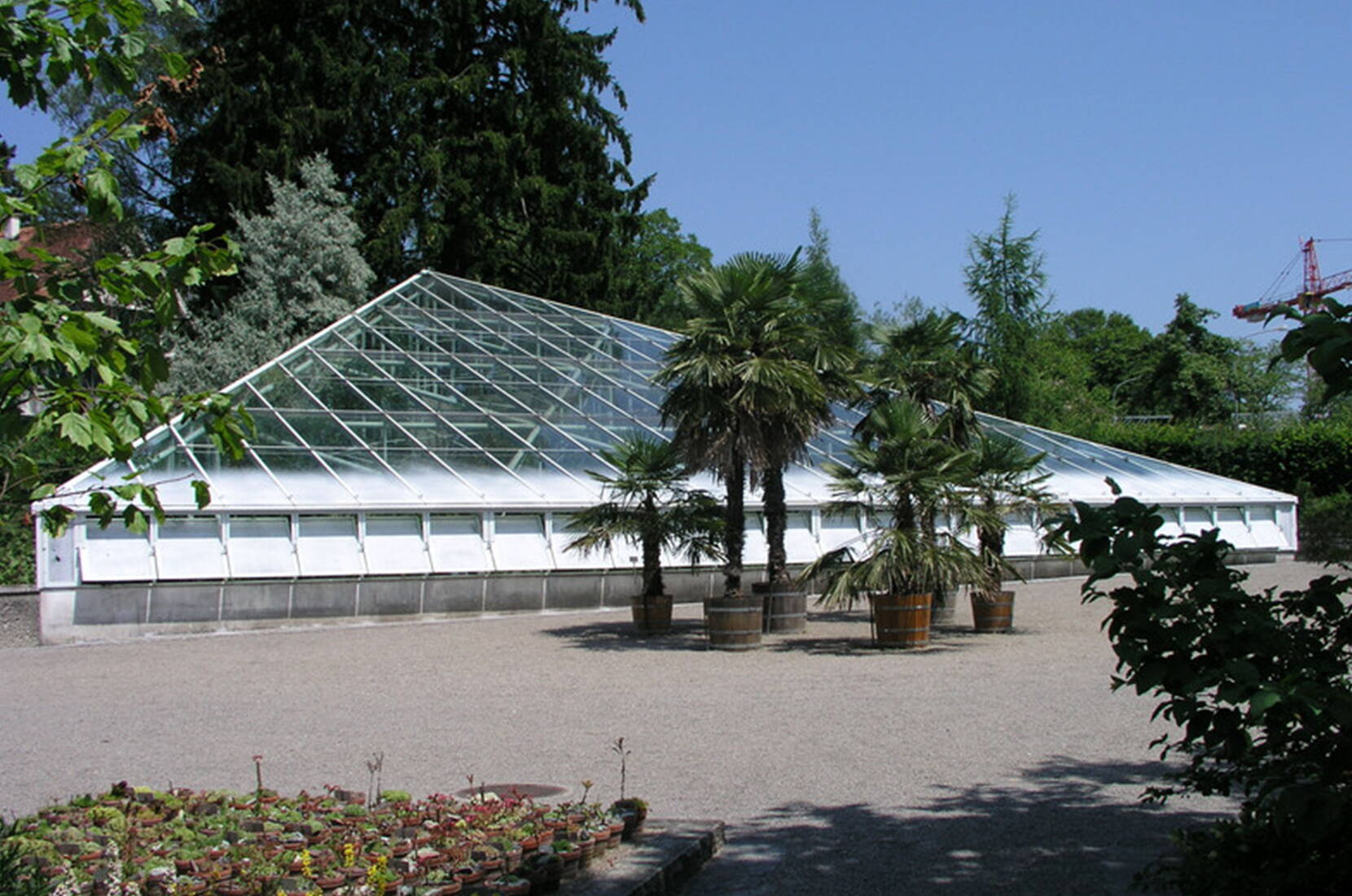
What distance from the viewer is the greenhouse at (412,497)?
59.7 ft

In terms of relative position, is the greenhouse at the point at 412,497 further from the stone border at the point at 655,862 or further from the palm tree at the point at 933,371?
the stone border at the point at 655,862

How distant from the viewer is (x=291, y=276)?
1277 inches

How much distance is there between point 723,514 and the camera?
18.1 meters

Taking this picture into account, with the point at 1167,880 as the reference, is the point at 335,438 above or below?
above

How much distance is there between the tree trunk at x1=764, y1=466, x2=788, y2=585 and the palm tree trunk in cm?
56

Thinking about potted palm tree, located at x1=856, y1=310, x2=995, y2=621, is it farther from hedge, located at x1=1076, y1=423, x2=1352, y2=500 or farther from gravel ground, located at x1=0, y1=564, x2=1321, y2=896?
hedge, located at x1=1076, y1=423, x2=1352, y2=500

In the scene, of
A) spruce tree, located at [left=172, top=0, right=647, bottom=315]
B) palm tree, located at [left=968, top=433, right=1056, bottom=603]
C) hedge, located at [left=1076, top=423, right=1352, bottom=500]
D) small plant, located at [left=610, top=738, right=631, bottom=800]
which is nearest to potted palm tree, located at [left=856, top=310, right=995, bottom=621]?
palm tree, located at [left=968, top=433, right=1056, bottom=603]

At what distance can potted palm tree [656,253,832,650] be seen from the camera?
1598 centimetres

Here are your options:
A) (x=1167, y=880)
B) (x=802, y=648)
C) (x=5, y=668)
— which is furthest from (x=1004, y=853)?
(x=5, y=668)

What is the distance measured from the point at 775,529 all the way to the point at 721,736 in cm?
783

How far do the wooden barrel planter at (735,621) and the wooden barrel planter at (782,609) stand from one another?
1.76 m

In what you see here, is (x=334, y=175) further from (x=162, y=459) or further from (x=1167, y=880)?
(x=1167, y=880)

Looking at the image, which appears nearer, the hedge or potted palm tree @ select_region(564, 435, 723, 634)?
potted palm tree @ select_region(564, 435, 723, 634)

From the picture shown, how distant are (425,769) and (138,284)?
5245 millimetres
